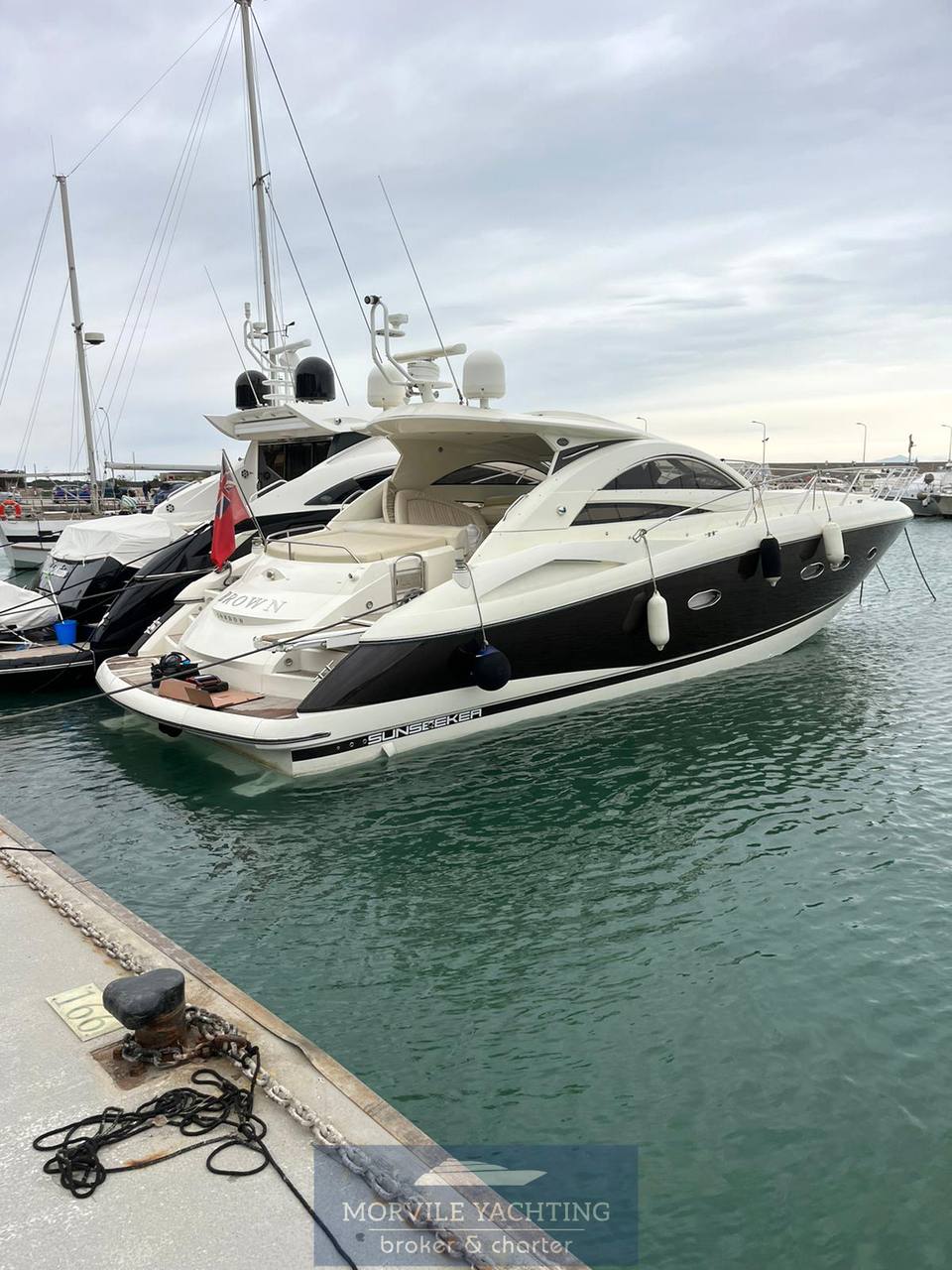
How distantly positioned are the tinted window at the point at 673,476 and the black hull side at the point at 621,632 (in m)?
1.06

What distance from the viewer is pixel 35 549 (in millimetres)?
31359

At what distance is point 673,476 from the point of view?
1023 cm

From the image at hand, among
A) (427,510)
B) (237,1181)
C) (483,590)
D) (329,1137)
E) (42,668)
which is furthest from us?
(42,668)

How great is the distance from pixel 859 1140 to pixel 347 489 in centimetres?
1251

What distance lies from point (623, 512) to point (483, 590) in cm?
229

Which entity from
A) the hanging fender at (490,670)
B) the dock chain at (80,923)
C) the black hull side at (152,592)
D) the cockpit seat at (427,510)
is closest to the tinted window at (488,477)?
the cockpit seat at (427,510)

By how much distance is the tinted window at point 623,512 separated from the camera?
30.9 ft

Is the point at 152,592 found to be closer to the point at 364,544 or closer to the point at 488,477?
the point at 364,544

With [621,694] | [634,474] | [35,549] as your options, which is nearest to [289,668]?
[621,694]

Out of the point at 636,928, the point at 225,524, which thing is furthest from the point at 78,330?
the point at 636,928

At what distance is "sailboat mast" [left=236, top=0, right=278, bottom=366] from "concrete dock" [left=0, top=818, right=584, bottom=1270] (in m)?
16.1

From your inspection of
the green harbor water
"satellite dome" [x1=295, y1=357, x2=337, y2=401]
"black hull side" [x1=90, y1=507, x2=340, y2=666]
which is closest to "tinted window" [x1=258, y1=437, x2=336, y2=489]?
"satellite dome" [x1=295, y1=357, x2=337, y2=401]

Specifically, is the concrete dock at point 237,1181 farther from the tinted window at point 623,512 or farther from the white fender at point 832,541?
the white fender at point 832,541

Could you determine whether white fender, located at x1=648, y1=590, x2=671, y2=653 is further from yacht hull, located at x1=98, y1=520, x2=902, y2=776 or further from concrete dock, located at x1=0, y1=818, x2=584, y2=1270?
concrete dock, located at x1=0, y1=818, x2=584, y2=1270
